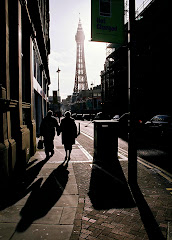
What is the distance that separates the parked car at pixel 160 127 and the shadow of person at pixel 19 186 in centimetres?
855

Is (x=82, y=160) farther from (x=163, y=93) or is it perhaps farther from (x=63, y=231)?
(x=163, y=93)

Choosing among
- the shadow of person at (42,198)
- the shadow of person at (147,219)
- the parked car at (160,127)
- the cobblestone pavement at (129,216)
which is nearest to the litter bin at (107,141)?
the shadow of person at (42,198)

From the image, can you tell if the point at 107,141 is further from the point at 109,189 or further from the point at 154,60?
the point at 154,60

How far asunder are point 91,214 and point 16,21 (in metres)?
6.74

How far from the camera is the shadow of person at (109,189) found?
4059 millimetres

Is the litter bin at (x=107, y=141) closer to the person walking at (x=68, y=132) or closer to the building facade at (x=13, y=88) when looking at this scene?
the person walking at (x=68, y=132)

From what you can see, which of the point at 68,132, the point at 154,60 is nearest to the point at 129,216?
the point at 68,132

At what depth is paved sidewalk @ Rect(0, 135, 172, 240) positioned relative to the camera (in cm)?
305

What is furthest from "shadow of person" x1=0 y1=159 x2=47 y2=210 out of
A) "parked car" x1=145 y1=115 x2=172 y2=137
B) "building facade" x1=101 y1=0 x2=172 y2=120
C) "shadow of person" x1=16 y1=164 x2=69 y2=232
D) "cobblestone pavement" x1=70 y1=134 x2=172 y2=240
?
"building facade" x1=101 y1=0 x2=172 y2=120

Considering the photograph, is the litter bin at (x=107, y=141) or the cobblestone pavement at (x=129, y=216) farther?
the litter bin at (x=107, y=141)

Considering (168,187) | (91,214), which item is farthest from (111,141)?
(91,214)

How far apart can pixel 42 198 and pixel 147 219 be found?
213cm

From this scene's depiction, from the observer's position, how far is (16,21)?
23.3ft

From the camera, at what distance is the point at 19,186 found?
4973mm
